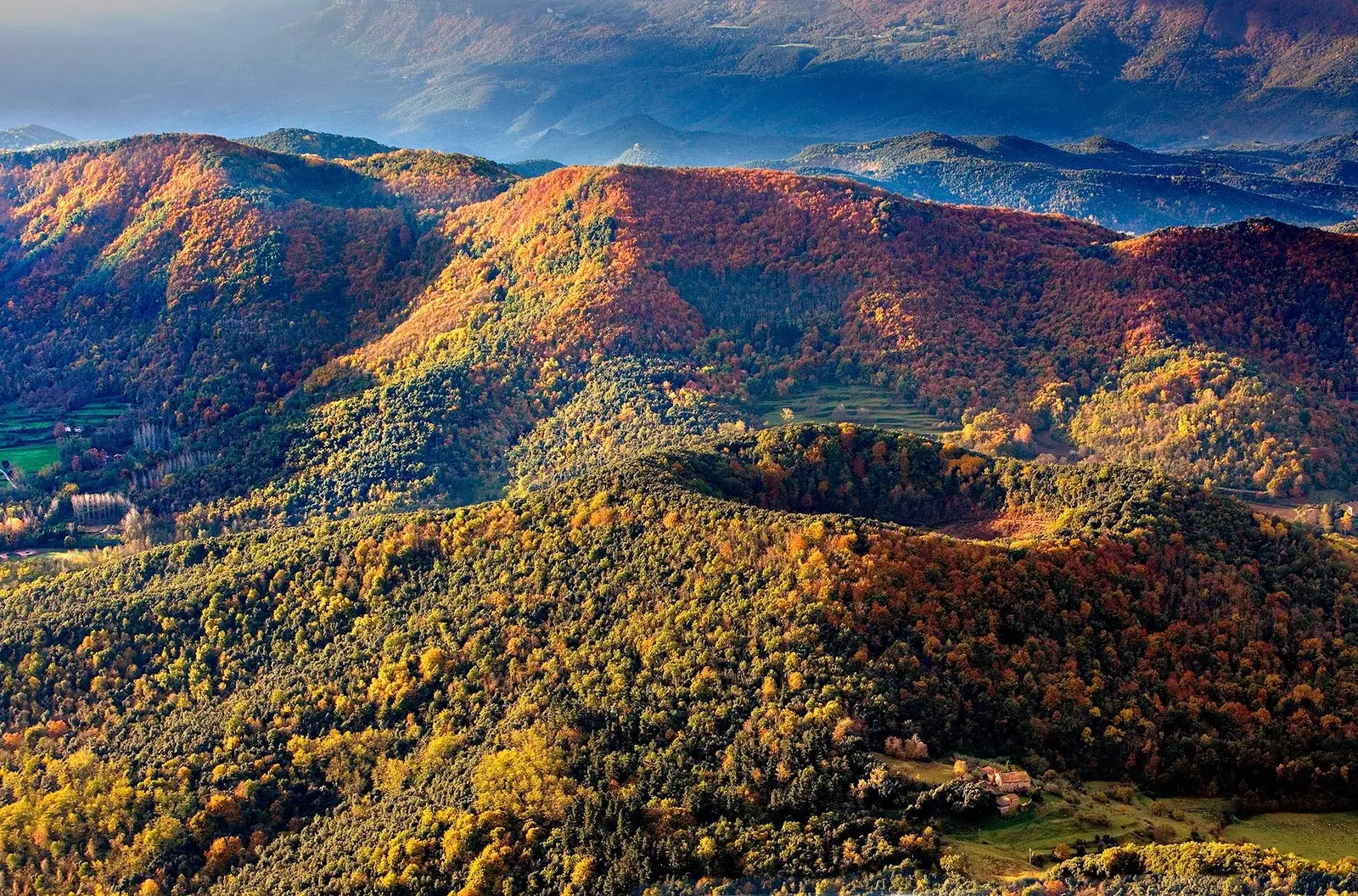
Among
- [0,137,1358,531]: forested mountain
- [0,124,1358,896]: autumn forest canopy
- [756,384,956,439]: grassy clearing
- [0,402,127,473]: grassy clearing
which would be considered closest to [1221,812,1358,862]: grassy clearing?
[0,124,1358,896]: autumn forest canopy

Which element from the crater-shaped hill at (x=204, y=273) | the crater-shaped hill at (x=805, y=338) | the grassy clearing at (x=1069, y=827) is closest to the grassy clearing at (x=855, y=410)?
the crater-shaped hill at (x=805, y=338)

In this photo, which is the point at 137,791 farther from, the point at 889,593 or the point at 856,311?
the point at 856,311

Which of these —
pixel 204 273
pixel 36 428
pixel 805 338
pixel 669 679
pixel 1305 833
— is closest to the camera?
pixel 1305 833

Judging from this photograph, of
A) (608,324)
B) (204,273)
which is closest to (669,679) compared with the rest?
(608,324)

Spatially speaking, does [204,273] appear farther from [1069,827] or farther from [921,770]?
[1069,827]

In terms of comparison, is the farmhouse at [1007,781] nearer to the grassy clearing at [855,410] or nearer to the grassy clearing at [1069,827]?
the grassy clearing at [1069,827]

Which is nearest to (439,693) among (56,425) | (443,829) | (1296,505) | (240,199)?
(443,829)
